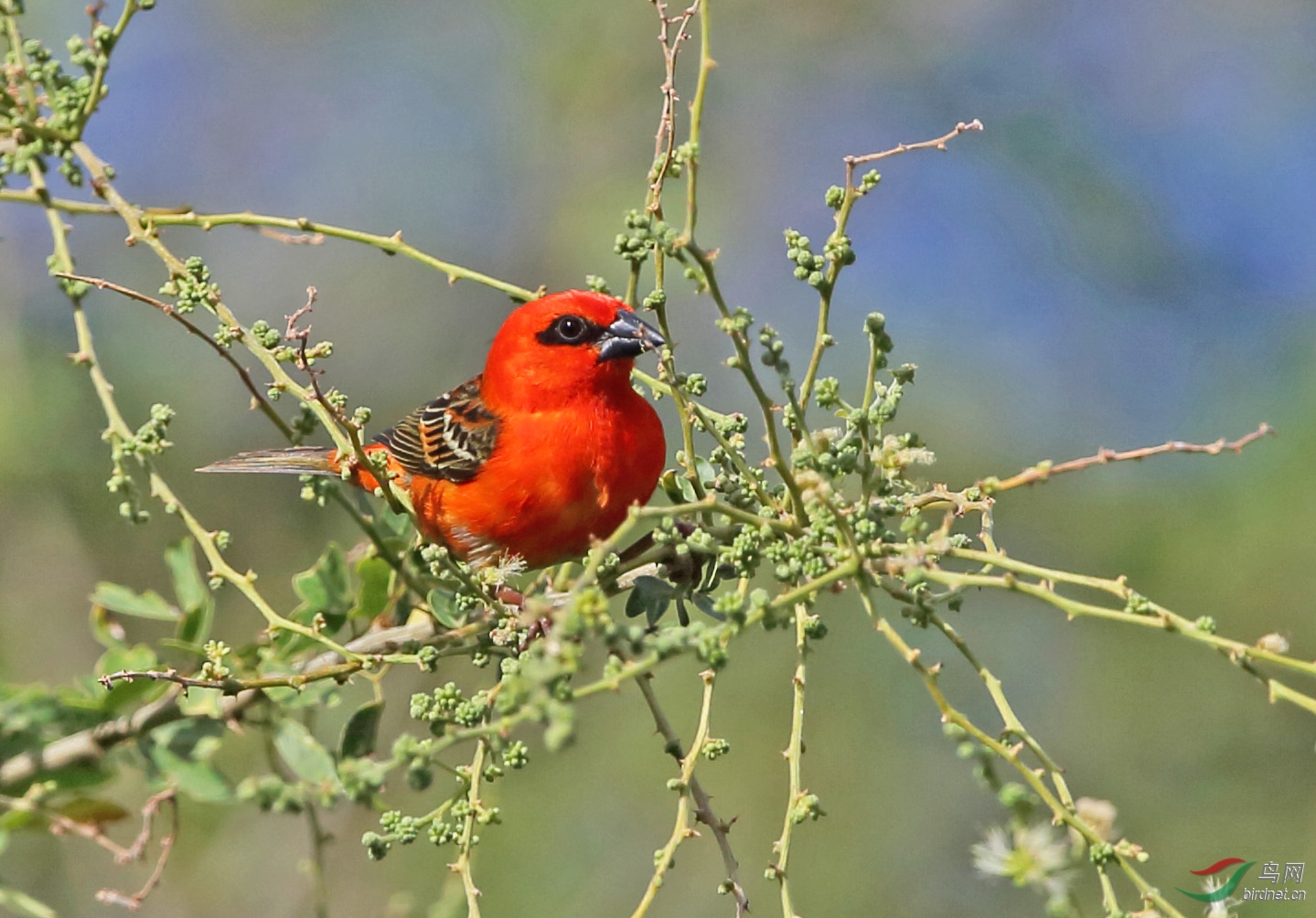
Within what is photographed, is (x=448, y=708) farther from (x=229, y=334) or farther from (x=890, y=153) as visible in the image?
(x=890, y=153)

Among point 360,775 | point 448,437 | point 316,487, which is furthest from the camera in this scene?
point 448,437

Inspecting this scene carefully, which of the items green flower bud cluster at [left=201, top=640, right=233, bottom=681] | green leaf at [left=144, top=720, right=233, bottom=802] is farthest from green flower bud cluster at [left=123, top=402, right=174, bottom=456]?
green leaf at [left=144, top=720, right=233, bottom=802]

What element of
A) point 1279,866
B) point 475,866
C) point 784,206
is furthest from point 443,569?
point 784,206

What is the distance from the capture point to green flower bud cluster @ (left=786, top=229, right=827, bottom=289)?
201cm

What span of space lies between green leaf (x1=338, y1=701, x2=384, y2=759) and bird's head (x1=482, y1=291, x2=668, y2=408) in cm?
135

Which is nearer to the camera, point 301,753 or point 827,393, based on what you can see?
point 827,393

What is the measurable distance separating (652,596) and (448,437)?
5.87 feet

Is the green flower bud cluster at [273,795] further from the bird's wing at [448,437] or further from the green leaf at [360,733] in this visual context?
the bird's wing at [448,437]

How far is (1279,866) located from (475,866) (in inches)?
146

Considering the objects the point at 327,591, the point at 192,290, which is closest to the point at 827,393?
the point at 192,290

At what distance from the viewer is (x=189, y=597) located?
285 cm

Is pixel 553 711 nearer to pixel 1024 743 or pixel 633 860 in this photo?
pixel 1024 743

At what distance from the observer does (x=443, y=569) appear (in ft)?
7.64

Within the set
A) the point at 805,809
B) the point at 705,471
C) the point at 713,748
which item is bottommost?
the point at 805,809
